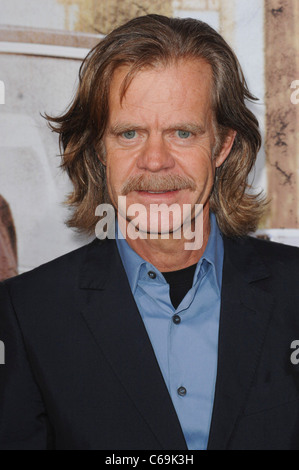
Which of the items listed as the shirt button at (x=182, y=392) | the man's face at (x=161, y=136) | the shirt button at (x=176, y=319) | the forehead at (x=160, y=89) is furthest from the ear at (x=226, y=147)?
the shirt button at (x=182, y=392)

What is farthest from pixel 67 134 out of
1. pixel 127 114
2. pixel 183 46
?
pixel 183 46

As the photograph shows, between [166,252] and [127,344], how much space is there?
44 cm

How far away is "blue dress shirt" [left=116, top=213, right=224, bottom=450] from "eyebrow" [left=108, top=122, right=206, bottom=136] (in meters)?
0.45

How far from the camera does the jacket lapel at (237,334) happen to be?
6.83 feet

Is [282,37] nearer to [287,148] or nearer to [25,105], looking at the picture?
[287,148]

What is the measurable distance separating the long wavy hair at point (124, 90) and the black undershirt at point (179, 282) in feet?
0.91

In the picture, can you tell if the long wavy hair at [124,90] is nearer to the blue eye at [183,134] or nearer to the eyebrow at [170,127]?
the eyebrow at [170,127]

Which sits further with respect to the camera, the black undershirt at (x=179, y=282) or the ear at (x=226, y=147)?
the ear at (x=226, y=147)

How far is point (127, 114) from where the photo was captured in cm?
221

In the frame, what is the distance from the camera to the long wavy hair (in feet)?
7.49

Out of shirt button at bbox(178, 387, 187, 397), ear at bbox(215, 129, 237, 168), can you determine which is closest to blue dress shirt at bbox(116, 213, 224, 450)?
shirt button at bbox(178, 387, 187, 397)

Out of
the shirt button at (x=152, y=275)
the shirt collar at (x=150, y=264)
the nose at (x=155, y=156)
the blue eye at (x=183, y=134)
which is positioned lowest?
the shirt button at (x=152, y=275)

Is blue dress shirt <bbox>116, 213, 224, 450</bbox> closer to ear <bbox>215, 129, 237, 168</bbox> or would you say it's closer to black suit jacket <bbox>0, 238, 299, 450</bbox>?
black suit jacket <bbox>0, 238, 299, 450</bbox>

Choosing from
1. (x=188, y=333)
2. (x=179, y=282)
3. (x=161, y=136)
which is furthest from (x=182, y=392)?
(x=161, y=136)
